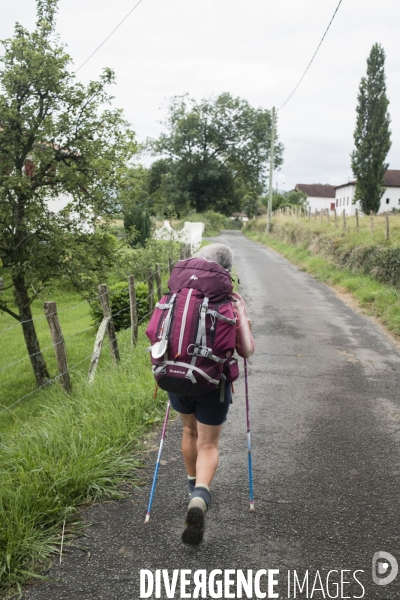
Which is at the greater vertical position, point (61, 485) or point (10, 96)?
point (10, 96)

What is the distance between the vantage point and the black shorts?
327cm

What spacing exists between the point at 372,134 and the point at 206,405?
52.7 m

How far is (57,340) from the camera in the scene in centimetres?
586

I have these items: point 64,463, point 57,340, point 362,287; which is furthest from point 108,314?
point 362,287

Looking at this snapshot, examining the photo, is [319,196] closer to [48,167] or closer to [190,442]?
[48,167]

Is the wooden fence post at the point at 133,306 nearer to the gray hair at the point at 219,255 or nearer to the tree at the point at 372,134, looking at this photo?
the gray hair at the point at 219,255

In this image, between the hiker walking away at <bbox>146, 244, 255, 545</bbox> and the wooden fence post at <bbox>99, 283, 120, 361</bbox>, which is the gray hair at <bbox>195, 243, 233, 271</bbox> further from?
the wooden fence post at <bbox>99, 283, 120, 361</bbox>

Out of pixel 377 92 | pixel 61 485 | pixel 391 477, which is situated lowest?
pixel 391 477

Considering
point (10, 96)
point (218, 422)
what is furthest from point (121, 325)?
point (218, 422)

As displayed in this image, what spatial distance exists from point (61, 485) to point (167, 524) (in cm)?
80

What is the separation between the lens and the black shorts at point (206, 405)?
10.7ft

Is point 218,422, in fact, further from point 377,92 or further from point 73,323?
point 377,92

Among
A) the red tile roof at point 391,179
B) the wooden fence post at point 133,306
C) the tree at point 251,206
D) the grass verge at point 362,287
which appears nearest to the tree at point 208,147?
the tree at point 251,206

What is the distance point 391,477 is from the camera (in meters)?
4.31
